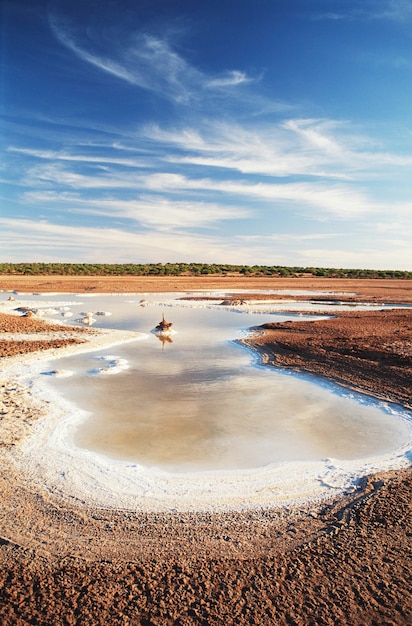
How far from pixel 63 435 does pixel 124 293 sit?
108ft

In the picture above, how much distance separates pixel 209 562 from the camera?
3.69 metres

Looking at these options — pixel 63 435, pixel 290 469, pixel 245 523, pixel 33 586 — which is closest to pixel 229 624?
pixel 245 523

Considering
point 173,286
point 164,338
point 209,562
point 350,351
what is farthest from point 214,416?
point 173,286

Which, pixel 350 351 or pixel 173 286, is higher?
pixel 173 286

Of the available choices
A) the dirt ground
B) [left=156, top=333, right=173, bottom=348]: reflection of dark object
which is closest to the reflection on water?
[left=156, top=333, right=173, bottom=348]: reflection of dark object

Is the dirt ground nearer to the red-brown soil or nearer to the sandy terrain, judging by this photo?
the red-brown soil

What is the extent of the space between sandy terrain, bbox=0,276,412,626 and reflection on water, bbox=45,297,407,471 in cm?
131

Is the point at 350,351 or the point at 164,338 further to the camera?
the point at 164,338

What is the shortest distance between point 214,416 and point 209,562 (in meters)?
3.83

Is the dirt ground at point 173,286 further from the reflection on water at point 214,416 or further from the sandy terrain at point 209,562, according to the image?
the sandy terrain at point 209,562

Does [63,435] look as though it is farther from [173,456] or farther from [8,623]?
[8,623]

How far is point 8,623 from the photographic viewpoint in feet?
10.1

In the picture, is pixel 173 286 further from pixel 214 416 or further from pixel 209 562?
pixel 209 562

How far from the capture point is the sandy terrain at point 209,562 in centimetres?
319
